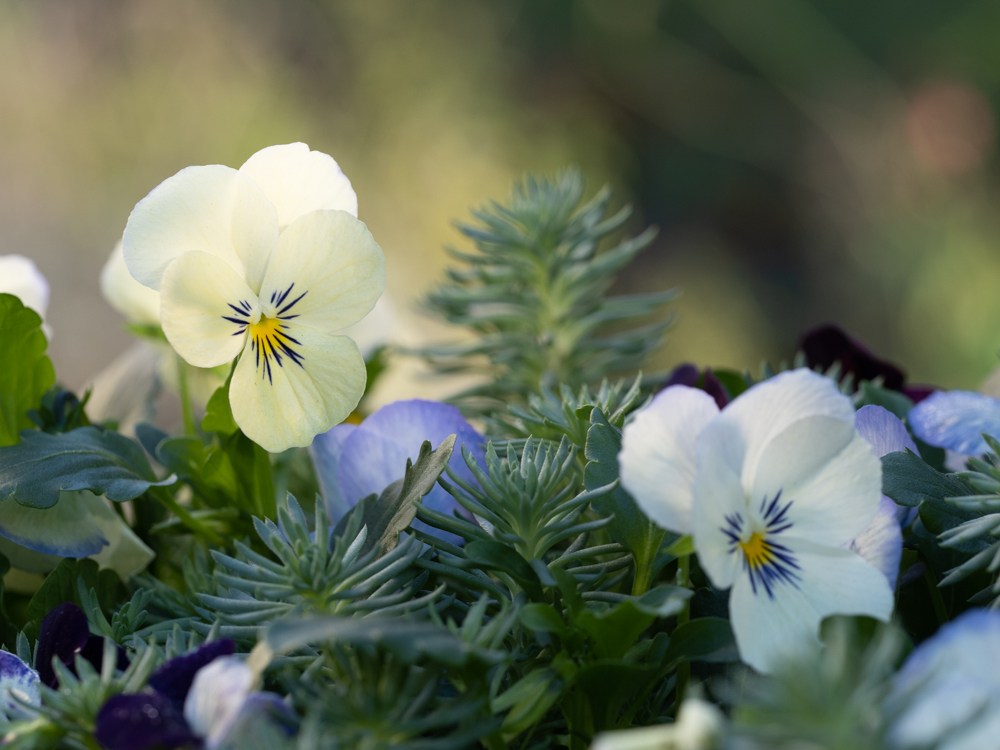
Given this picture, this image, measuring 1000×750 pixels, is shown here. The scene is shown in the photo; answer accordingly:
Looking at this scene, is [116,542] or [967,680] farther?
[116,542]

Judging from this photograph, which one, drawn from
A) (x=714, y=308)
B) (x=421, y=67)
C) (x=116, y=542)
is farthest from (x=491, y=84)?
(x=116, y=542)

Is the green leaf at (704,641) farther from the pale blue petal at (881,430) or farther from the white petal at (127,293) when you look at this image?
the white petal at (127,293)

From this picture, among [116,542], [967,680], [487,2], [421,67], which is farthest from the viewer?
[487,2]

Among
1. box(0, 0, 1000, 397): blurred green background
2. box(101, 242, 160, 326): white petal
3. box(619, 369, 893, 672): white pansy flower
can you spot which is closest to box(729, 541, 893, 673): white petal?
box(619, 369, 893, 672): white pansy flower

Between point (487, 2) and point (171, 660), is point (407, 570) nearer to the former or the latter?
point (171, 660)

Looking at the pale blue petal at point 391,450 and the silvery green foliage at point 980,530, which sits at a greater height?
the pale blue petal at point 391,450

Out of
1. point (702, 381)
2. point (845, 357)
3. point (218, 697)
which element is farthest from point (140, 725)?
point (845, 357)

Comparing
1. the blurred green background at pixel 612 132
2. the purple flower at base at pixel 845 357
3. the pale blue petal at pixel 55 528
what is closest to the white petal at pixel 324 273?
the pale blue petal at pixel 55 528
